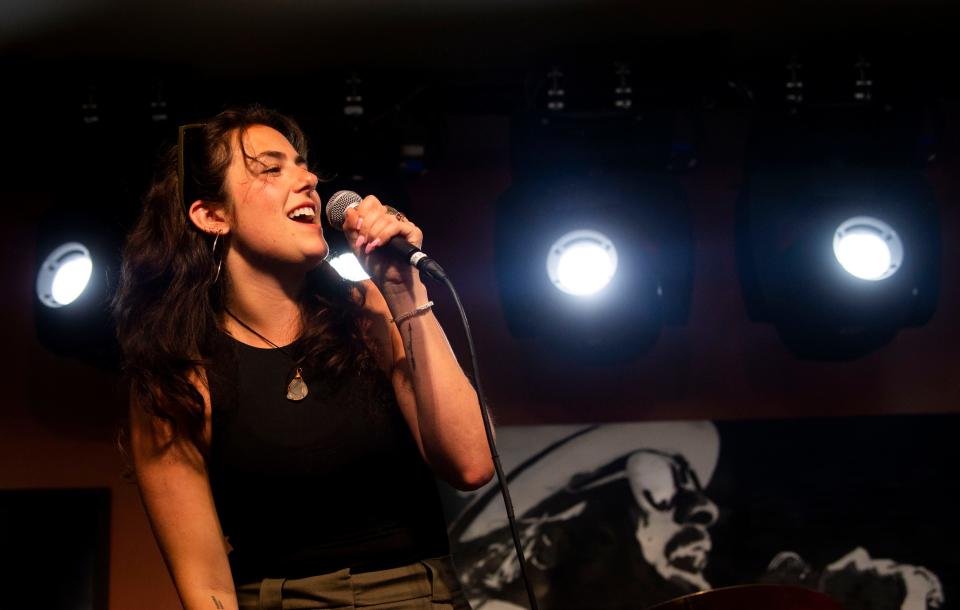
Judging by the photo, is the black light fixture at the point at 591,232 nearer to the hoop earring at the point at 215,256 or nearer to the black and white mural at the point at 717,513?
the black and white mural at the point at 717,513

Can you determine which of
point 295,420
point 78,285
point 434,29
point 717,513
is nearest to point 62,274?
point 78,285

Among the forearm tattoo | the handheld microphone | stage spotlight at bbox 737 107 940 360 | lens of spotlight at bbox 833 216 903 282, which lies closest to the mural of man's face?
stage spotlight at bbox 737 107 940 360

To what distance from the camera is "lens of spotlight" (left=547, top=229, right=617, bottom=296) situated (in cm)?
277

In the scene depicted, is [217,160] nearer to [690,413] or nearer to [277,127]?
[277,127]

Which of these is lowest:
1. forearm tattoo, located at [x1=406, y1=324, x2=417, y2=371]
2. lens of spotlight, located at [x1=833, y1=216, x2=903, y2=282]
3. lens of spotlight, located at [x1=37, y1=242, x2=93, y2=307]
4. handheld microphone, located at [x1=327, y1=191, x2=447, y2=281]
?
forearm tattoo, located at [x1=406, y1=324, x2=417, y2=371]

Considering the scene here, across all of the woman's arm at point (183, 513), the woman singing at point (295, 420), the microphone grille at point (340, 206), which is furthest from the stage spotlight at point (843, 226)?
the woman's arm at point (183, 513)

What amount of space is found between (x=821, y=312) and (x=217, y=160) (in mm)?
1720

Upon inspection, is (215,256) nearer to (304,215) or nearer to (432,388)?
(304,215)

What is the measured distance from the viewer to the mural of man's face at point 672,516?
288 cm

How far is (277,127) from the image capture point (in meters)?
1.87

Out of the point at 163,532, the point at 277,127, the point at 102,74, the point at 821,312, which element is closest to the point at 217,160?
the point at 277,127

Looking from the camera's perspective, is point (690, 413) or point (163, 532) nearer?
point (163, 532)

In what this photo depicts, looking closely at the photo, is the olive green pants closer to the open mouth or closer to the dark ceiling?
the open mouth

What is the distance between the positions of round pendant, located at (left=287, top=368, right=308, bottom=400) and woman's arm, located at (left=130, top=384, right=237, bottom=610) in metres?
0.13
